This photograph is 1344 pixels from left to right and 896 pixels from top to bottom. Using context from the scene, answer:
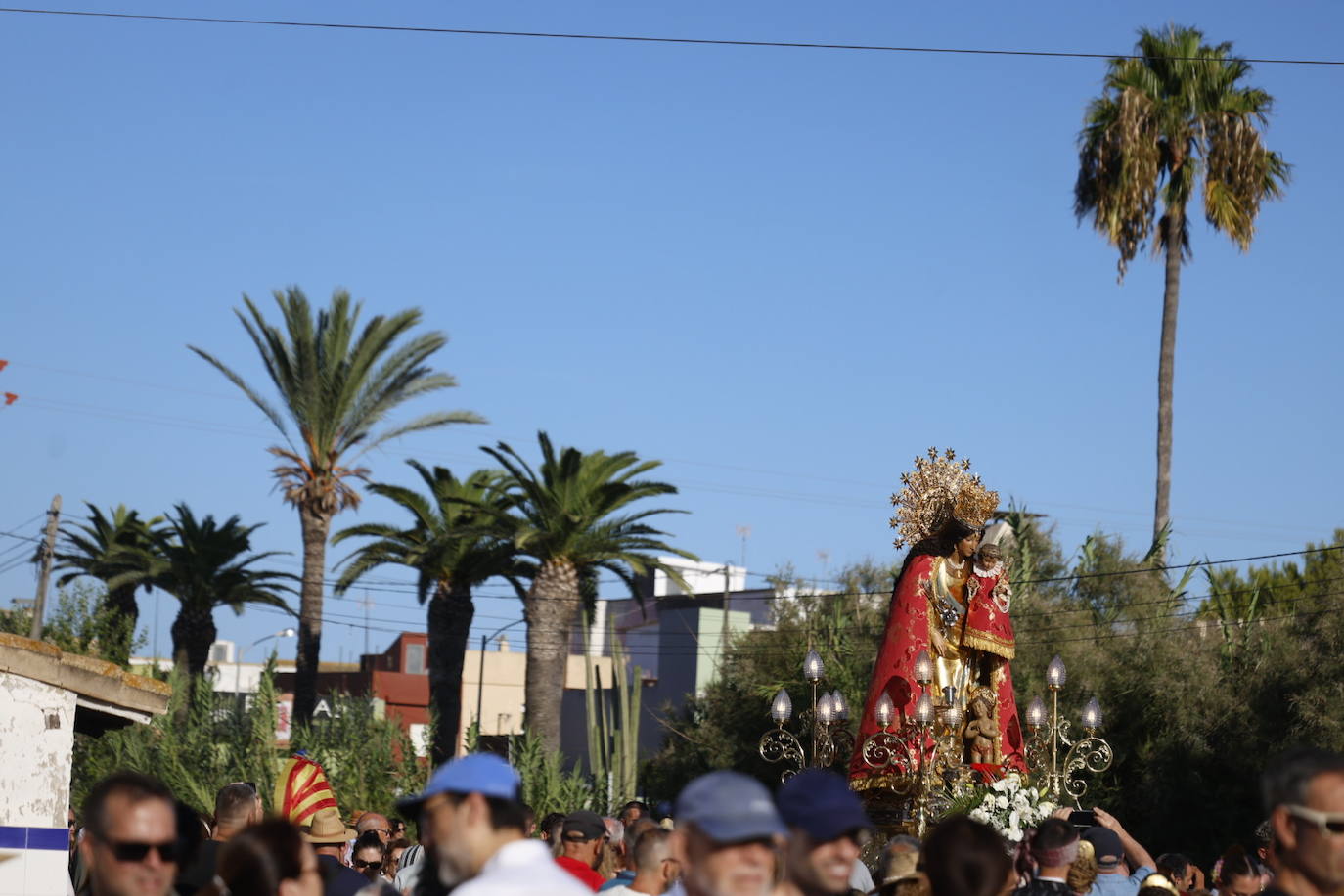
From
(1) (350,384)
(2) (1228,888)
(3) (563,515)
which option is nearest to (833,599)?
(3) (563,515)

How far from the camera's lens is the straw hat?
6.97m

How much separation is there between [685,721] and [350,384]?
1323 cm

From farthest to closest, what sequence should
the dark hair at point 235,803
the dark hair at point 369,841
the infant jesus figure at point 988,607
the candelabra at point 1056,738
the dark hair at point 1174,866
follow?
the infant jesus figure at point 988,607 < the candelabra at point 1056,738 < the dark hair at point 369,841 < the dark hair at point 1174,866 < the dark hair at point 235,803

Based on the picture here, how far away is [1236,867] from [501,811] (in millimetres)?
4367

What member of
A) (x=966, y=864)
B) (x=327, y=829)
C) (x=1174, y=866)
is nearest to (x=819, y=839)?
(x=966, y=864)

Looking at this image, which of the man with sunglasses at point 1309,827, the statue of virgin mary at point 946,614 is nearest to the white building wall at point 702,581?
the statue of virgin mary at point 946,614

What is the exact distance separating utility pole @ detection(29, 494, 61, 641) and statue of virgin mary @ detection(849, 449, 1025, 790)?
23826mm

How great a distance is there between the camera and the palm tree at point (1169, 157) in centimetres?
3206

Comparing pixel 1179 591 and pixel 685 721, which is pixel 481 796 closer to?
pixel 1179 591

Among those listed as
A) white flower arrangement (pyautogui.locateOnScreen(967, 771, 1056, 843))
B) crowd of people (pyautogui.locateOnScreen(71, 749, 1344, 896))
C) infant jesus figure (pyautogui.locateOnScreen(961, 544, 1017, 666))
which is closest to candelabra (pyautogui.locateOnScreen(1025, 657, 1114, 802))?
infant jesus figure (pyautogui.locateOnScreen(961, 544, 1017, 666))

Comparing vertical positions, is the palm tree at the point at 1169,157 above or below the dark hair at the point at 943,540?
above

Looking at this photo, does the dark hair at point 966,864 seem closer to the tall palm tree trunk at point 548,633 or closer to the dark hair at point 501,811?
the dark hair at point 501,811

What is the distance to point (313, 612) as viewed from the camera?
2927 centimetres

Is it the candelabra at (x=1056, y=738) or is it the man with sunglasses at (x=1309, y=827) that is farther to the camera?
the candelabra at (x=1056, y=738)
